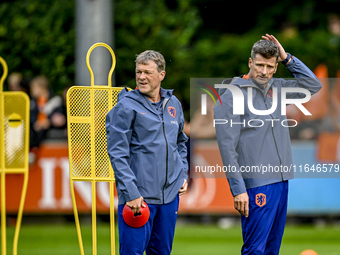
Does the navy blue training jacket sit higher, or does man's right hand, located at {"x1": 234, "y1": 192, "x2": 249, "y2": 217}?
the navy blue training jacket

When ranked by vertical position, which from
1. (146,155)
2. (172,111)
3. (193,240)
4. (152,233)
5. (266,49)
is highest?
(266,49)

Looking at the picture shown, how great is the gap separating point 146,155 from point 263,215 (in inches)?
42.7

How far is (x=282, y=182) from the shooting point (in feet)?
17.4

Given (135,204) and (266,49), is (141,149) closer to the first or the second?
(135,204)

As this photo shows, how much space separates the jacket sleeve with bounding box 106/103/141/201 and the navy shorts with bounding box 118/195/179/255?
227 mm

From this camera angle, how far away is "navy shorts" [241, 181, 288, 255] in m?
5.20

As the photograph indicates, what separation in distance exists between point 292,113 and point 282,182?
0.86m

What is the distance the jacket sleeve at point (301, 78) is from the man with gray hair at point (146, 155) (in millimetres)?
1158

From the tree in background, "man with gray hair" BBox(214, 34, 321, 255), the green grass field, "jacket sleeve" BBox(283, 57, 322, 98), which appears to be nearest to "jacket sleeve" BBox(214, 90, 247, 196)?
"man with gray hair" BBox(214, 34, 321, 255)

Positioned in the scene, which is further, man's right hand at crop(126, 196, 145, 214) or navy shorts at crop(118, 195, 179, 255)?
navy shorts at crop(118, 195, 179, 255)

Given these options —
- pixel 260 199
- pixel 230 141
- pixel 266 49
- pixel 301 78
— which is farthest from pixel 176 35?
pixel 260 199

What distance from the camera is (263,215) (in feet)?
17.1

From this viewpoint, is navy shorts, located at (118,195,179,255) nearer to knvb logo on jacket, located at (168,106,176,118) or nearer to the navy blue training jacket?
the navy blue training jacket

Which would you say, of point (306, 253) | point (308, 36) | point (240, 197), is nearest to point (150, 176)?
point (240, 197)
